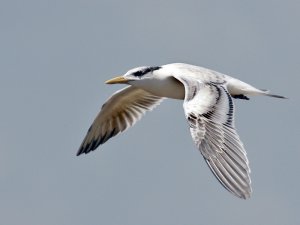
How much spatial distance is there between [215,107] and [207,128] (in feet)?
2.62

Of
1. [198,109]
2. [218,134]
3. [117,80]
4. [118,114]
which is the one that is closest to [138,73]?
[117,80]

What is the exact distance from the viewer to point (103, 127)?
28266 millimetres

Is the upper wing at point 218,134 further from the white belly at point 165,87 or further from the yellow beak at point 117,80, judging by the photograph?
the yellow beak at point 117,80

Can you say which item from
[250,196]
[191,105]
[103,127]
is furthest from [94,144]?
[250,196]

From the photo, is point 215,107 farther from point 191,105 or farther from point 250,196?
point 250,196

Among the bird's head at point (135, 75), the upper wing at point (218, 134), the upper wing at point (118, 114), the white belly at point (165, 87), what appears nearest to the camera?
the upper wing at point (218, 134)

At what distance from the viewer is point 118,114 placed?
28406 millimetres

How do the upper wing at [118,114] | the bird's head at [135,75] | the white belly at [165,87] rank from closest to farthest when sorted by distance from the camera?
the white belly at [165,87] < the bird's head at [135,75] < the upper wing at [118,114]

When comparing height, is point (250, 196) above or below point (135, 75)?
below

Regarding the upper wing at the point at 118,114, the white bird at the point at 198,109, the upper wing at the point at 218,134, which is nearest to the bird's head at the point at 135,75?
the white bird at the point at 198,109

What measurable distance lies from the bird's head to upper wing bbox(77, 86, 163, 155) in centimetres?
237

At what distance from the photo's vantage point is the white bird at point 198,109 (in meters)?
21.2

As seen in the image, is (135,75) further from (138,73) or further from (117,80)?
(117,80)

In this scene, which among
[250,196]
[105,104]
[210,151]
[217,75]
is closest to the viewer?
[250,196]
